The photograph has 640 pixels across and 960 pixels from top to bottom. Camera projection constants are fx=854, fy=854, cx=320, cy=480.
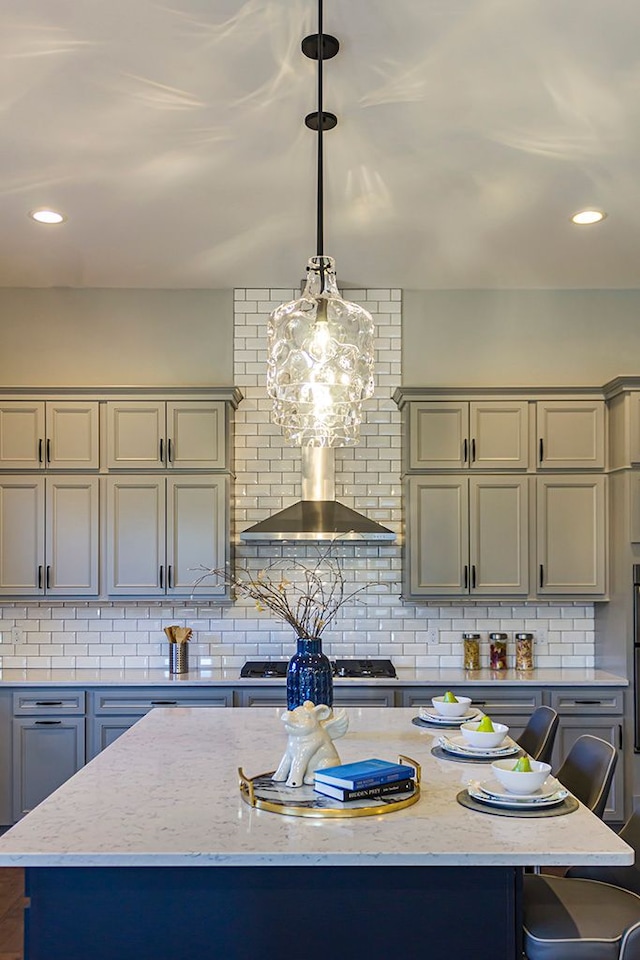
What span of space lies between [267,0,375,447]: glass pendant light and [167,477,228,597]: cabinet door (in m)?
2.19

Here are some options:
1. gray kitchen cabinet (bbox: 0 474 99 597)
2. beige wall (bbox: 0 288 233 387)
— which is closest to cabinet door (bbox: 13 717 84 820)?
gray kitchen cabinet (bbox: 0 474 99 597)

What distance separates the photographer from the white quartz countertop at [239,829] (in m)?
1.97

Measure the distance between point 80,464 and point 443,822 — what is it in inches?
135

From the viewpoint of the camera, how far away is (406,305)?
545cm

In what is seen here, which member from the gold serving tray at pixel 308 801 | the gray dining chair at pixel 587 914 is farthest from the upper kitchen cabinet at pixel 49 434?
the gray dining chair at pixel 587 914

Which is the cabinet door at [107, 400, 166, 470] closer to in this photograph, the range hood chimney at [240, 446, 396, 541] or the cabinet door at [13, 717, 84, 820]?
the range hood chimney at [240, 446, 396, 541]

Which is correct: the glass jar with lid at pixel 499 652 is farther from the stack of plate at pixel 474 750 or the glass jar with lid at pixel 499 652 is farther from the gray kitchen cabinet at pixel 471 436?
the stack of plate at pixel 474 750

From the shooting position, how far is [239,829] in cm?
212

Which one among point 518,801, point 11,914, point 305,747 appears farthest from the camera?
point 11,914

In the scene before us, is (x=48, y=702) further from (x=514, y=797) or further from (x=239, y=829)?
(x=514, y=797)

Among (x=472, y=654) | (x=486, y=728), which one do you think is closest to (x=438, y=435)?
(x=472, y=654)

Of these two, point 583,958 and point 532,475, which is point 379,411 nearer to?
point 532,475

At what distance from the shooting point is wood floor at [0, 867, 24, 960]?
11.5ft

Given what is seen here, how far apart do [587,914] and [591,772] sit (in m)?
0.64
